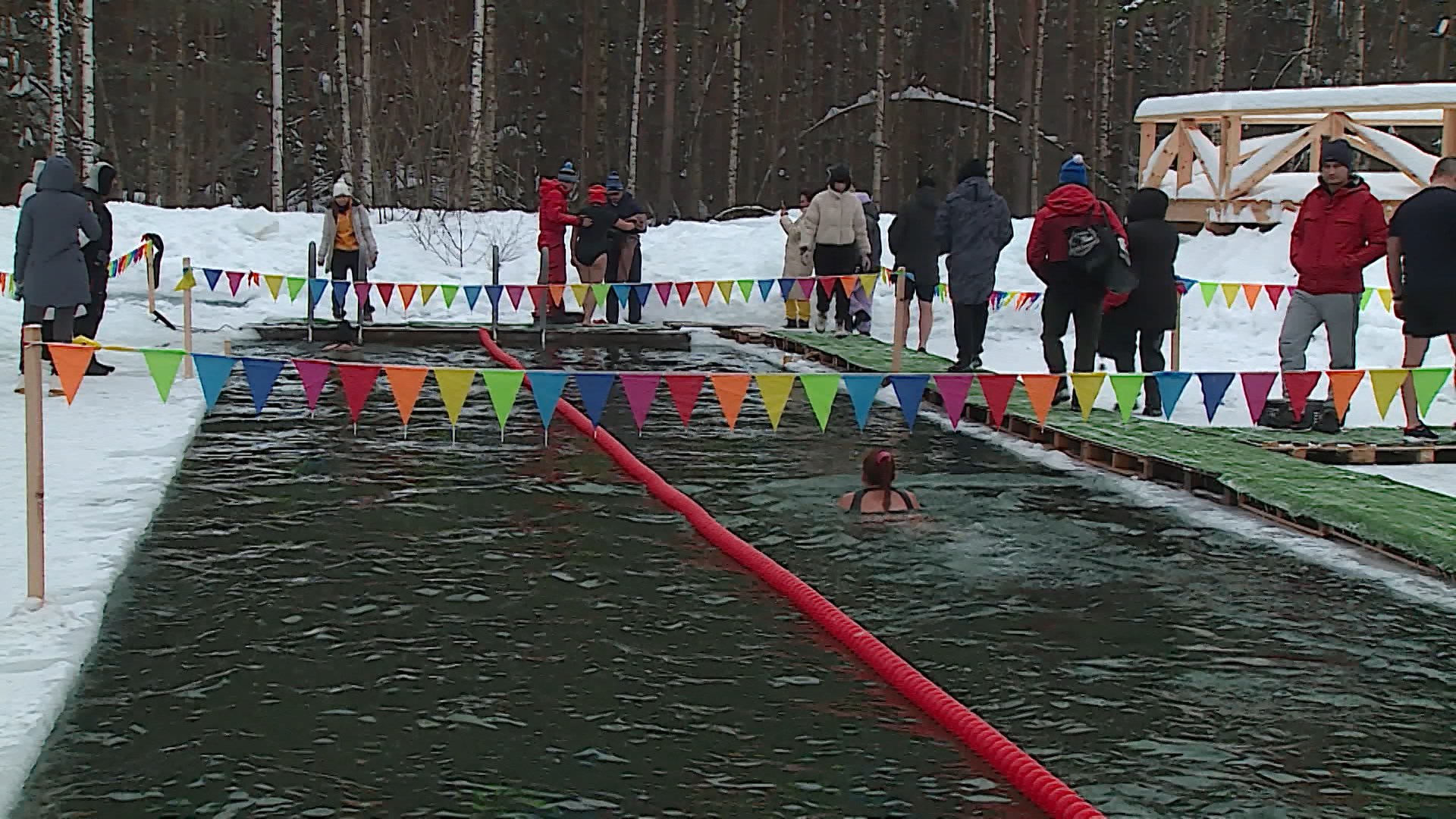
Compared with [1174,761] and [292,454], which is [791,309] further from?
[1174,761]

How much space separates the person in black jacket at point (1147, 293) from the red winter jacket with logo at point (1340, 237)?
106 centimetres

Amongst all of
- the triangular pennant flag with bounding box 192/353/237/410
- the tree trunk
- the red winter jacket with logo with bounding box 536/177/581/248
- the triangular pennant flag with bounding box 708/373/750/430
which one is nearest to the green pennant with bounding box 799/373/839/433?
the triangular pennant flag with bounding box 708/373/750/430

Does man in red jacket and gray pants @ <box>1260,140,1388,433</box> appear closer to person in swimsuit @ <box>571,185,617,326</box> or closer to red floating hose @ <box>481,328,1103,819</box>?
red floating hose @ <box>481,328,1103,819</box>

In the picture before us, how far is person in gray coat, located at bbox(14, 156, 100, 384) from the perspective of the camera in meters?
11.9

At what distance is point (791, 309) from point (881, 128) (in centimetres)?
1814

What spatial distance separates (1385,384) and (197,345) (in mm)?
12194

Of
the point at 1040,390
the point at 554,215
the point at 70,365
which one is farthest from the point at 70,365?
the point at 554,215

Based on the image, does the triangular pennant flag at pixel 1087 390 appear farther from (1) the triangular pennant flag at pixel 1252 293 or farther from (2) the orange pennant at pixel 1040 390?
(1) the triangular pennant flag at pixel 1252 293

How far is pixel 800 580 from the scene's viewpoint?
6707 millimetres

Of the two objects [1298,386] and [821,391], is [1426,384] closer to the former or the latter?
[1298,386]

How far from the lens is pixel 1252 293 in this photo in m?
17.5

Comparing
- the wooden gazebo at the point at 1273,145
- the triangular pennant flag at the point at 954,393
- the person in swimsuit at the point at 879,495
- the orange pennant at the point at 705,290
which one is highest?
the wooden gazebo at the point at 1273,145

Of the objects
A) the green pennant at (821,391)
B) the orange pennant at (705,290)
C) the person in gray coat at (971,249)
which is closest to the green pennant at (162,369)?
the green pennant at (821,391)

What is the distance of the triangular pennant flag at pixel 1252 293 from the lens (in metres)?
17.0
